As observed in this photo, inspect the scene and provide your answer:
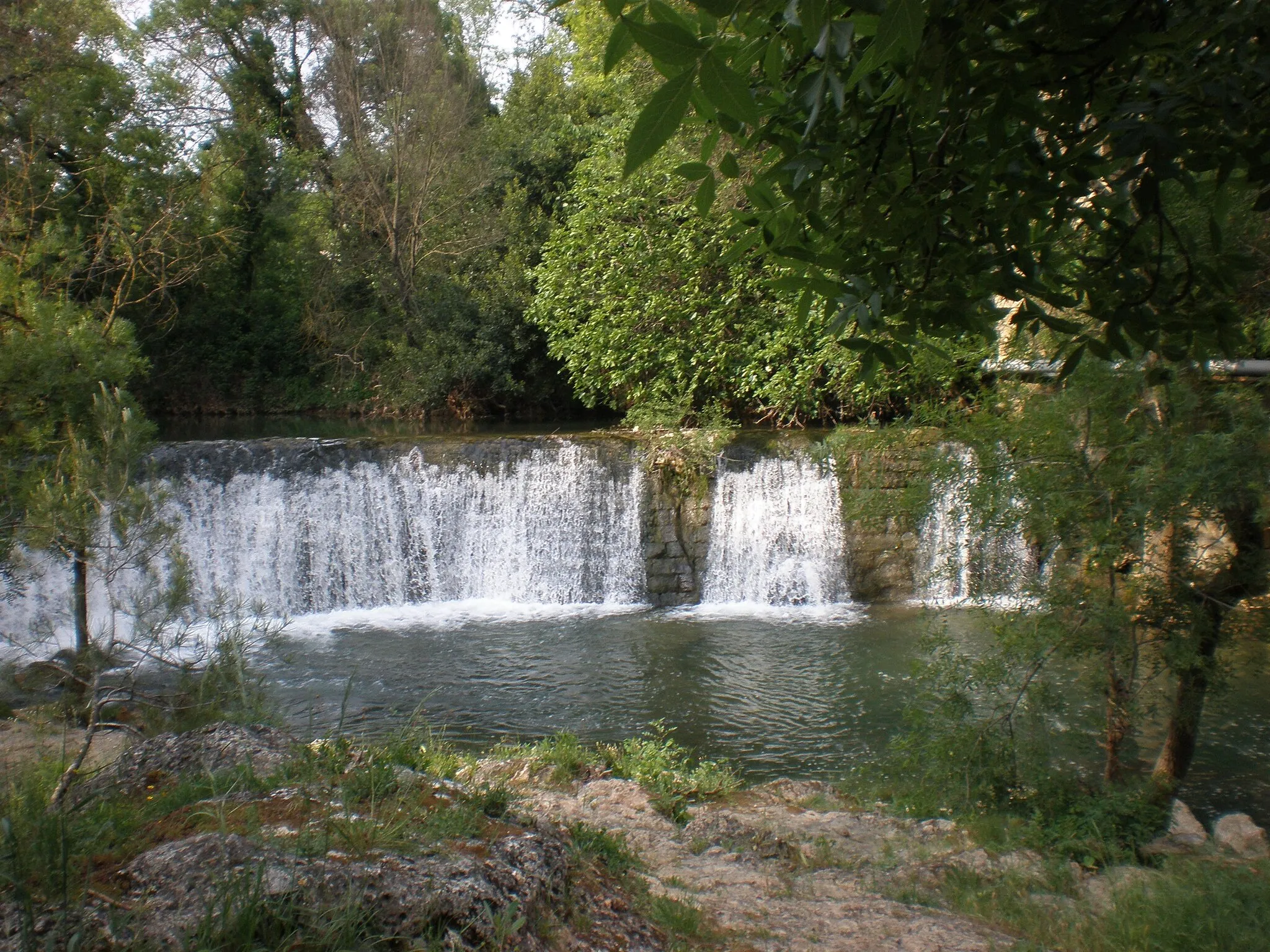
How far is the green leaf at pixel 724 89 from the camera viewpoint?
5.08ft

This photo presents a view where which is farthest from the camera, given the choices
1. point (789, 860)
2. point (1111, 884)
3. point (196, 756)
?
point (789, 860)

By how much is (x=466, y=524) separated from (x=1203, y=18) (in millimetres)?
11159

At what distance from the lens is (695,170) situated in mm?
2223

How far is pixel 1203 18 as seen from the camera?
2.18 meters

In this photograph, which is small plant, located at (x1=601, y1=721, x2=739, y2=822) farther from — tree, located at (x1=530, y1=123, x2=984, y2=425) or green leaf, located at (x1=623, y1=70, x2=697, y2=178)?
tree, located at (x1=530, y1=123, x2=984, y2=425)

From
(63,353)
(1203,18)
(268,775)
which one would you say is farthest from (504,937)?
(63,353)

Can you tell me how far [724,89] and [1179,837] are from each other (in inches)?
205

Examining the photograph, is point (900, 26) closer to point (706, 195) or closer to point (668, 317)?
point (706, 195)

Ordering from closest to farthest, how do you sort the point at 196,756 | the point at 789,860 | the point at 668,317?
the point at 196,756 → the point at 789,860 → the point at 668,317

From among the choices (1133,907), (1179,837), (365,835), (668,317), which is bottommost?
(1179,837)

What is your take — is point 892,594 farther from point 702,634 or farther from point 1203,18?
point 1203,18

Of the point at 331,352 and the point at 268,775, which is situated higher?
the point at 331,352

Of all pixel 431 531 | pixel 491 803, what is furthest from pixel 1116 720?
pixel 431 531

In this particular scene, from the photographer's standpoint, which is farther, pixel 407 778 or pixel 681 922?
pixel 407 778
